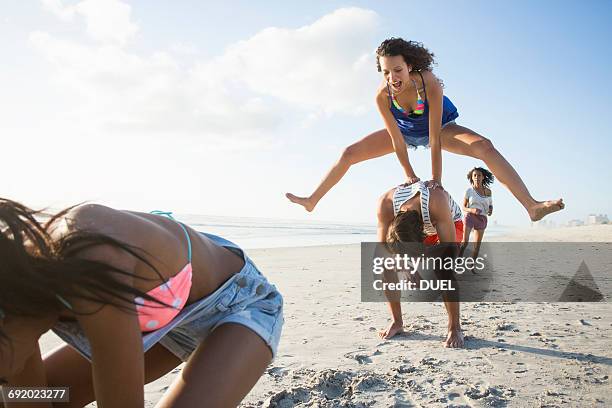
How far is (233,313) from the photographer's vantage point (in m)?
1.96

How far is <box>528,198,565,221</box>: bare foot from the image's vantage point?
4.01 metres

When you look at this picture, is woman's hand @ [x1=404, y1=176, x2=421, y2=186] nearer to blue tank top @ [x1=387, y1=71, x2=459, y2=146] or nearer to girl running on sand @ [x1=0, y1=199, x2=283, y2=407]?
blue tank top @ [x1=387, y1=71, x2=459, y2=146]

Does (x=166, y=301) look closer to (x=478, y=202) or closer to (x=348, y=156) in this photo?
(x=348, y=156)

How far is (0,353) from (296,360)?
2223 mm

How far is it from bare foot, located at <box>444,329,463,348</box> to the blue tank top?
196cm

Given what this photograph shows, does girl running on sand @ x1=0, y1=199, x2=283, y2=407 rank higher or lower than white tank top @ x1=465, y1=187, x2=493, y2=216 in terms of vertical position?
lower

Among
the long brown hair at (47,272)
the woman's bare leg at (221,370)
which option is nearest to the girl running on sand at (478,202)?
the woman's bare leg at (221,370)

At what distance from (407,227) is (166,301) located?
2.79m

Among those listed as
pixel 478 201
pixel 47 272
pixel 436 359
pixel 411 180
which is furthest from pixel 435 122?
pixel 47 272

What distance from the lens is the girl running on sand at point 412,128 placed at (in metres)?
4.52

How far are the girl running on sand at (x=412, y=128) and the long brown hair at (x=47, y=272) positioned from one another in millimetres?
3525

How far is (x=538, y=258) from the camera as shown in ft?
34.2

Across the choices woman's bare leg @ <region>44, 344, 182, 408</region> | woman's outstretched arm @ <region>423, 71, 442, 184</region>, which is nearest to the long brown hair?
woman's bare leg @ <region>44, 344, 182, 408</region>

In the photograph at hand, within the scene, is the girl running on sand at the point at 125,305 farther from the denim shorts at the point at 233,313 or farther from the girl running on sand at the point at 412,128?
the girl running on sand at the point at 412,128
